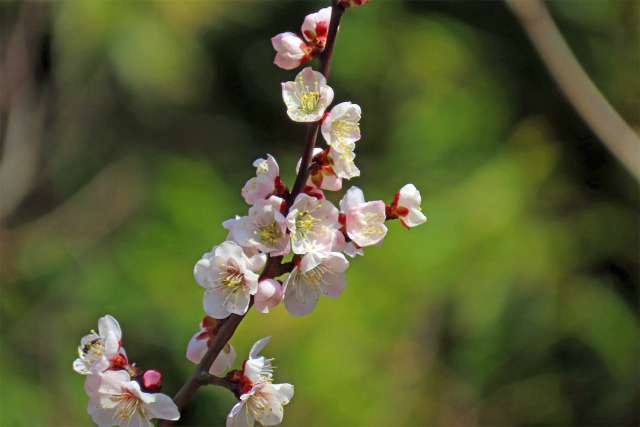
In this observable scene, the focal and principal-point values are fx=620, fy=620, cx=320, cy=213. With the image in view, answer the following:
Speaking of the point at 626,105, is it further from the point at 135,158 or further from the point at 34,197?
the point at 34,197

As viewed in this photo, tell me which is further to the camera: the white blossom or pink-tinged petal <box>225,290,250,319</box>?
the white blossom

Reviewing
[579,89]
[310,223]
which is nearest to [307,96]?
[310,223]

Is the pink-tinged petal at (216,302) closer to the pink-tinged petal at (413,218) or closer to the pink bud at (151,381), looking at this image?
the pink bud at (151,381)

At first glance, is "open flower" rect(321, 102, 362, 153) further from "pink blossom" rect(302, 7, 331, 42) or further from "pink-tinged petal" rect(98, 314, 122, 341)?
"pink-tinged petal" rect(98, 314, 122, 341)

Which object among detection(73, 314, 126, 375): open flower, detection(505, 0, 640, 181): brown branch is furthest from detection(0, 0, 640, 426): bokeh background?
detection(73, 314, 126, 375): open flower

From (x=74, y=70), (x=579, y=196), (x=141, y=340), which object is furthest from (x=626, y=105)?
(x=74, y=70)

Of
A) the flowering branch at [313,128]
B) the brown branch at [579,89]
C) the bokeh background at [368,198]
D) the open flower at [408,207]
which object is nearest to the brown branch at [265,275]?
the flowering branch at [313,128]

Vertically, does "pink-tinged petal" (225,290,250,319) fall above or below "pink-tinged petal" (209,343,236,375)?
above
